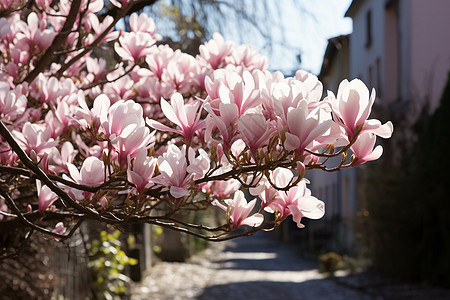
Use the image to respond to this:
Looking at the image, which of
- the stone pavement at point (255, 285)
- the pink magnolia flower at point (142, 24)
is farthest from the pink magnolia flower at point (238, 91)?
the stone pavement at point (255, 285)

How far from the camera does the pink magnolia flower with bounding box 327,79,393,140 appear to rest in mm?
1630

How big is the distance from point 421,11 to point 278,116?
15869 mm

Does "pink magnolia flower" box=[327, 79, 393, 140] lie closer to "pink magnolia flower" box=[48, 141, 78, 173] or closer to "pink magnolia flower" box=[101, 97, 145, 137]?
"pink magnolia flower" box=[101, 97, 145, 137]

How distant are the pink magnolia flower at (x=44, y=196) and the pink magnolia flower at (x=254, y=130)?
32.6 inches

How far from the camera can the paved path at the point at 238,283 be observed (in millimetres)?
11688

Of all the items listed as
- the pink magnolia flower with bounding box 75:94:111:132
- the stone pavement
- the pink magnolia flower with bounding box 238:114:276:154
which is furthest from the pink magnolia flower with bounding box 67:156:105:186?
the stone pavement

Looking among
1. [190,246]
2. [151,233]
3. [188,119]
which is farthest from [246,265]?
[188,119]

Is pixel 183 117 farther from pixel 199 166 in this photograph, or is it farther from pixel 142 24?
pixel 142 24

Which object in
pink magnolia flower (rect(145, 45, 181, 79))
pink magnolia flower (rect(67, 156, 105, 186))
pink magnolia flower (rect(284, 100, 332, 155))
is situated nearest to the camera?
pink magnolia flower (rect(284, 100, 332, 155))

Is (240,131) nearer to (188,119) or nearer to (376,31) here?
(188,119)

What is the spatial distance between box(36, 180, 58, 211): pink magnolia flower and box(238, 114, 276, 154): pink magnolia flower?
83cm

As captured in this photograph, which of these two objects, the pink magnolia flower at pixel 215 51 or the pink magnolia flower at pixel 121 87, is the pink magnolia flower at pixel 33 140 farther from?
the pink magnolia flower at pixel 215 51

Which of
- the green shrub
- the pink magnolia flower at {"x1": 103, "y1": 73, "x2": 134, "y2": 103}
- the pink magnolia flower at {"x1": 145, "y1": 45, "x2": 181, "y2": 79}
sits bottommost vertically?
the green shrub

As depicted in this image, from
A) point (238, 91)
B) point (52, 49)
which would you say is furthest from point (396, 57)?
point (238, 91)
